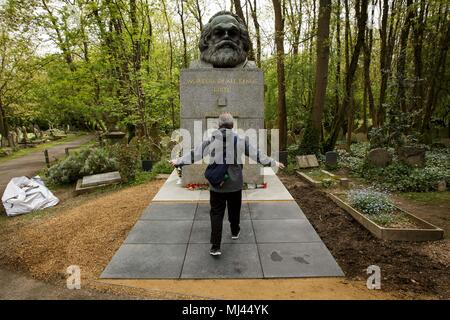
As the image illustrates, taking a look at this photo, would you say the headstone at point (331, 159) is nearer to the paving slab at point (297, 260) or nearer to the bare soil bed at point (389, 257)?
the bare soil bed at point (389, 257)

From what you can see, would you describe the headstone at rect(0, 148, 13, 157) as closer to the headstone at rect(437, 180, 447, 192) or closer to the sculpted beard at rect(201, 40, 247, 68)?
the sculpted beard at rect(201, 40, 247, 68)

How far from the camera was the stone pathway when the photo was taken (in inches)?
175

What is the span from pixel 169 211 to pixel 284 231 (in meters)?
2.44

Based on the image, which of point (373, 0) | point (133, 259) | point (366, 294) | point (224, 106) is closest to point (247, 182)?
point (224, 106)

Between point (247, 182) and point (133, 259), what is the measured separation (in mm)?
4106

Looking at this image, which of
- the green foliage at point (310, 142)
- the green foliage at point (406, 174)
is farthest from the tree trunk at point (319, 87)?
the green foliage at point (406, 174)

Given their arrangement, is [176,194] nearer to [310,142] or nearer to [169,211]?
[169,211]

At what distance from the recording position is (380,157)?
11.5 metres

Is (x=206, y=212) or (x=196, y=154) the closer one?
(x=196, y=154)

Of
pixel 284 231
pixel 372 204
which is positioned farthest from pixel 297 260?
pixel 372 204

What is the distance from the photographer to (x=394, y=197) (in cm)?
877

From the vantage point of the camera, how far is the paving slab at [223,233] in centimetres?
539

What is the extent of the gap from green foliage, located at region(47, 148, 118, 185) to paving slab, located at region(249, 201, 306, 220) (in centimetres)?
678

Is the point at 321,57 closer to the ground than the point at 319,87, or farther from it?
farther from it
